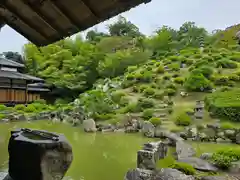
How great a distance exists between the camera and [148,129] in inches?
342

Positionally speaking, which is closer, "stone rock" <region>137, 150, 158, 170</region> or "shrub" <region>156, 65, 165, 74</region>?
"stone rock" <region>137, 150, 158, 170</region>

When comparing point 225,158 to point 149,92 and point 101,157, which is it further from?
point 149,92

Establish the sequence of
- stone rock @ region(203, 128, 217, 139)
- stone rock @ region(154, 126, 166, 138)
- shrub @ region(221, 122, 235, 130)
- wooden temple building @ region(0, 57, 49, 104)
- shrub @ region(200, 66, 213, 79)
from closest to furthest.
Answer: stone rock @ region(203, 128, 217, 139) → shrub @ region(221, 122, 235, 130) → stone rock @ region(154, 126, 166, 138) → shrub @ region(200, 66, 213, 79) → wooden temple building @ region(0, 57, 49, 104)

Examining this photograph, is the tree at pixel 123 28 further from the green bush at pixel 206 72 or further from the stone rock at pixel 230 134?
the stone rock at pixel 230 134

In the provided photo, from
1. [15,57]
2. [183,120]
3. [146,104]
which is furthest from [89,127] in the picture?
[15,57]

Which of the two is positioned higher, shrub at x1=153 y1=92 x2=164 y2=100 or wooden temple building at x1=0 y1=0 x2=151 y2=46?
wooden temple building at x1=0 y1=0 x2=151 y2=46

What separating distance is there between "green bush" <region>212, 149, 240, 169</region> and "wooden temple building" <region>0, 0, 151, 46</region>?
10.8 feet

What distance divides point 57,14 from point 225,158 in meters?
3.61

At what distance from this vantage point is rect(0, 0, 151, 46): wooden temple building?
2.08 meters

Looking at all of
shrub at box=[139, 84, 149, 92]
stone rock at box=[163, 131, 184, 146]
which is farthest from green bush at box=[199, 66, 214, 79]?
stone rock at box=[163, 131, 184, 146]

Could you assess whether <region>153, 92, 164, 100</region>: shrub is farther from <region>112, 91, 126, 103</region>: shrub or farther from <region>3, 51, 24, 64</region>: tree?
<region>3, 51, 24, 64</region>: tree

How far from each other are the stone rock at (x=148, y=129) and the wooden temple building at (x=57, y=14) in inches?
249

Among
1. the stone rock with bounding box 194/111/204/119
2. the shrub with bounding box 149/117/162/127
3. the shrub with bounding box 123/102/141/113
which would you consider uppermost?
the shrub with bounding box 123/102/141/113

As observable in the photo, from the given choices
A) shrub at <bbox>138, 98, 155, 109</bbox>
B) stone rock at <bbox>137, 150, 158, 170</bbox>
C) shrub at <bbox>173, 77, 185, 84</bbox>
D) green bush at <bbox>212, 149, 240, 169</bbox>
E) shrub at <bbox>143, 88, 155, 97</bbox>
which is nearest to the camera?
stone rock at <bbox>137, 150, 158, 170</bbox>
